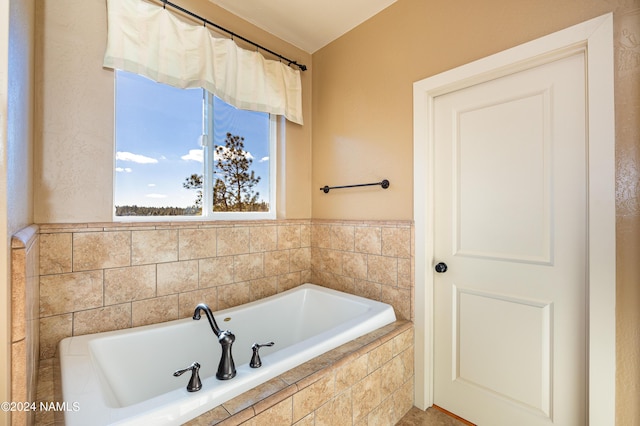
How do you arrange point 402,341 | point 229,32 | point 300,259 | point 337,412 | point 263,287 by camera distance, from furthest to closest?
point 300,259, point 263,287, point 229,32, point 402,341, point 337,412

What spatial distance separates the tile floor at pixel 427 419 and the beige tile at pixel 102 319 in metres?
1.71

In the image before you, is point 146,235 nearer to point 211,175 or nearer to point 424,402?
point 211,175

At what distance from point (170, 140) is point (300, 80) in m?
1.22

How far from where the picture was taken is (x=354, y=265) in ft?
7.16

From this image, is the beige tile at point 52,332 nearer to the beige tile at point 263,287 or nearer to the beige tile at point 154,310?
the beige tile at point 154,310

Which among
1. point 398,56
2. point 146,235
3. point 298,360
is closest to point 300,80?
point 398,56

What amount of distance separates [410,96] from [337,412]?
73.7 inches

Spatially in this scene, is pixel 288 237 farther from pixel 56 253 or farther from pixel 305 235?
pixel 56 253

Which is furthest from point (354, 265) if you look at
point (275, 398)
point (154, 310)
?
point (154, 310)

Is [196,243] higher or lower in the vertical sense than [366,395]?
higher

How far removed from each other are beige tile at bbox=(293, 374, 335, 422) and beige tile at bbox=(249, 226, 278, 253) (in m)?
1.16

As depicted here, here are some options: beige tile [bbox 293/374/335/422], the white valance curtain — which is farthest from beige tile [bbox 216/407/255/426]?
the white valance curtain

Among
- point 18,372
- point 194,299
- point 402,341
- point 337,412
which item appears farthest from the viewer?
point 194,299

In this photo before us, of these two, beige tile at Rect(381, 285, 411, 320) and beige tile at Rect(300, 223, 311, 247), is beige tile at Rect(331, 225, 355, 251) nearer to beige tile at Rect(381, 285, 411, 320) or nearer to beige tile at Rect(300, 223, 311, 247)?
beige tile at Rect(300, 223, 311, 247)
